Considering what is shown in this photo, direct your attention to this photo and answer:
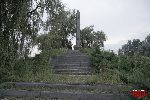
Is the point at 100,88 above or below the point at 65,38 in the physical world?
below

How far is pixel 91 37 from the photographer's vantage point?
151ft

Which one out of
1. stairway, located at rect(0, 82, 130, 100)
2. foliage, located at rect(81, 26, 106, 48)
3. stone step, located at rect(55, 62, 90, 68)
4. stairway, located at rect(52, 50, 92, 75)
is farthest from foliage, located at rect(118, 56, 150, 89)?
A: foliage, located at rect(81, 26, 106, 48)

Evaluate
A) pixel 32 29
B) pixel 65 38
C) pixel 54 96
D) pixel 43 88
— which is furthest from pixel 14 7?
pixel 65 38

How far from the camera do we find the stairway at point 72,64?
16.3 m

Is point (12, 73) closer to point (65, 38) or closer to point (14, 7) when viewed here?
point (14, 7)

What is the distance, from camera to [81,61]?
60.7 feet

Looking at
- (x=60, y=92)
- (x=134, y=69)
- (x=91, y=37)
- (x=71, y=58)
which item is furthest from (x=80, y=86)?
(x=91, y=37)

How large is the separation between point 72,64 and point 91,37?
92.8ft

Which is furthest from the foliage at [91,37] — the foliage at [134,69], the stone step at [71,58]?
the foliage at [134,69]

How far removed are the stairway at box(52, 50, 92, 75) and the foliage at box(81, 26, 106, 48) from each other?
2509cm

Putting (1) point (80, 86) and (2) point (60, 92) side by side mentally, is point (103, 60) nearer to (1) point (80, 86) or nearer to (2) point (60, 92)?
(1) point (80, 86)

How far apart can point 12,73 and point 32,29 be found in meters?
4.95

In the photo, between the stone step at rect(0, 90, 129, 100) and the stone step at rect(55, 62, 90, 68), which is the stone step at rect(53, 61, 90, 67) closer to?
the stone step at rect(55, 62, 90, 68)

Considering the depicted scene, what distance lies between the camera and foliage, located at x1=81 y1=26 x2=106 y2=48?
45694 mm
